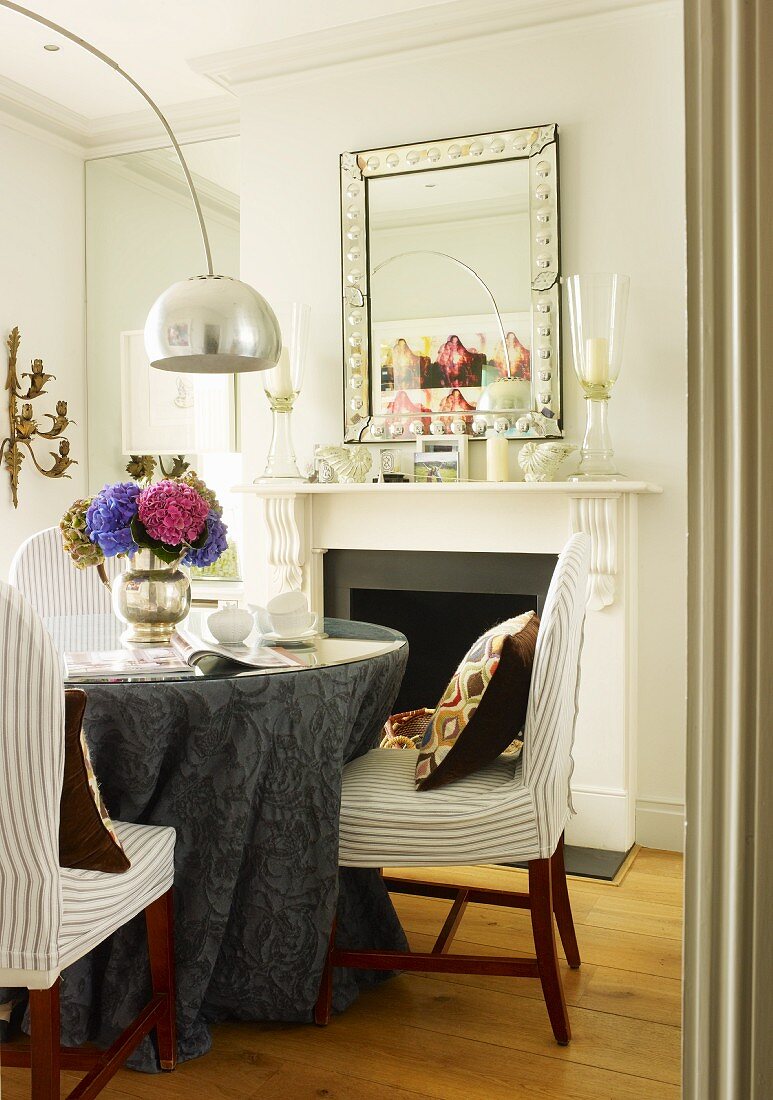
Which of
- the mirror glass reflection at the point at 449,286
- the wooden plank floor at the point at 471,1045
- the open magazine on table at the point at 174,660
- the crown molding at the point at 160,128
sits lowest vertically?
the wooden plank floor at the point at 471,1045

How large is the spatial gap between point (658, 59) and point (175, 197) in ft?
7.69

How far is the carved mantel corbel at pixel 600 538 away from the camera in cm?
323

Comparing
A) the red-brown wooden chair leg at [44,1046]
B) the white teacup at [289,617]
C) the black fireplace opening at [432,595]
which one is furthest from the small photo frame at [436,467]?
the red-brown wooden chair leg at [44,1046]

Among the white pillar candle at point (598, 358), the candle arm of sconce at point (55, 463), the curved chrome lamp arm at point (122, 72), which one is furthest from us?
the candle arm of sconce at point (55, 463)

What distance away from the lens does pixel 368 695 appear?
2.29 meters

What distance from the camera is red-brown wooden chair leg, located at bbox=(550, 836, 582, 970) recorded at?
2.32 meters

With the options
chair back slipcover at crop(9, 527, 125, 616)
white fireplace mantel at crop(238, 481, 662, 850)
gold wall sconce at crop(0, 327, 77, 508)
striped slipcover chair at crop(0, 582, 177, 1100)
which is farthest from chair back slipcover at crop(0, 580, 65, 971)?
gold wall sconce at crop(0, 327, 77, 508)

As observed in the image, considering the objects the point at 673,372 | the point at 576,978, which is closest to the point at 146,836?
the point at 576,978

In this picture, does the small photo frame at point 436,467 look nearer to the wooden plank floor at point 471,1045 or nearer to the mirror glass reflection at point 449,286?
the mirror glass reflection at point 449,286

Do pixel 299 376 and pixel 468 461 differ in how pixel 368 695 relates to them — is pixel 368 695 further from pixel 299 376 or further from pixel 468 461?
pixel 299 376

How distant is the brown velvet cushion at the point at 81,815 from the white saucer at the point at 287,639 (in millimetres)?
787

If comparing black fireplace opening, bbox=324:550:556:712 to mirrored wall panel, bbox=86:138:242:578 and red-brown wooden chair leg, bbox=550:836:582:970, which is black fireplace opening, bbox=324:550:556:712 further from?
red-brown wooden chair leg, bbox=550:836:582:970

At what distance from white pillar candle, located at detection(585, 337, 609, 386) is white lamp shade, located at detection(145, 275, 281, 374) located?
1.24 m

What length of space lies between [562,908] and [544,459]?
5.07 feet
